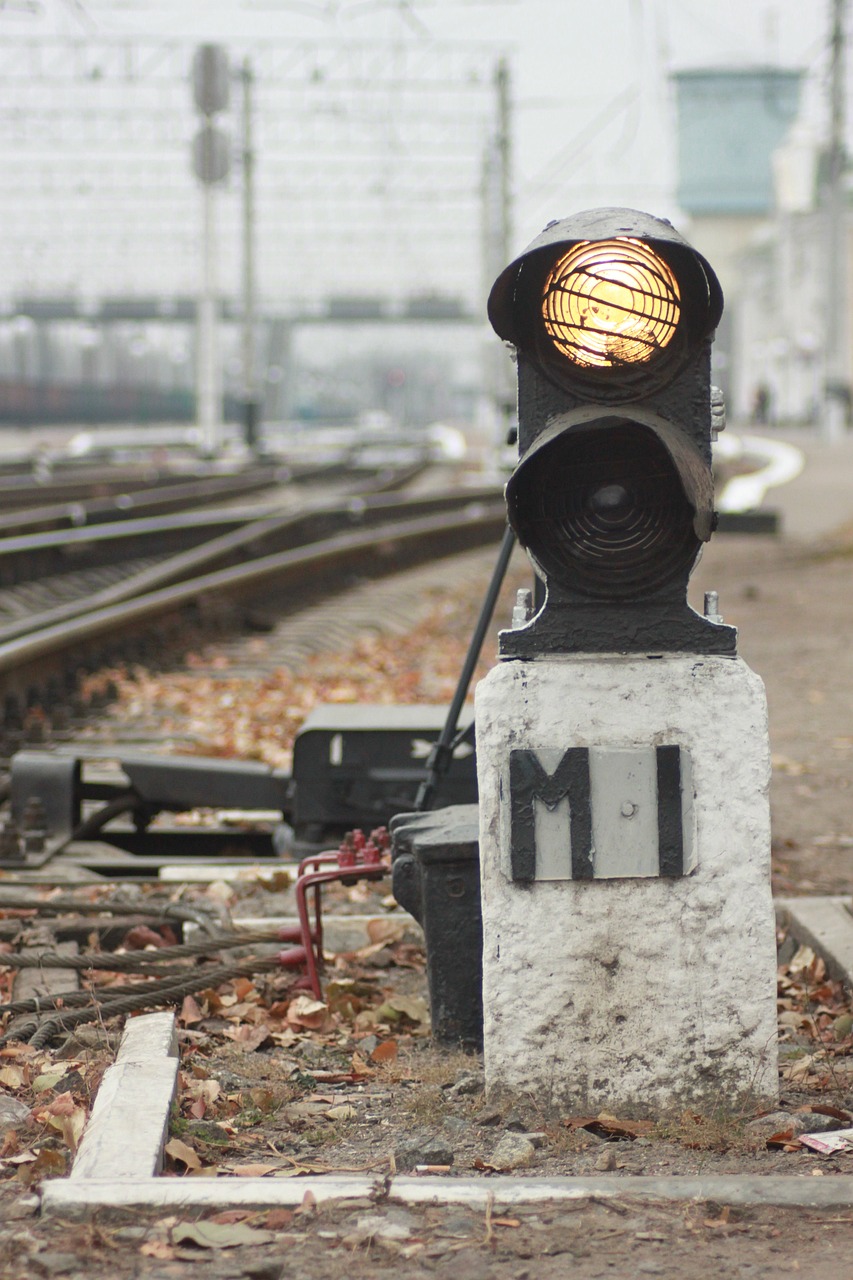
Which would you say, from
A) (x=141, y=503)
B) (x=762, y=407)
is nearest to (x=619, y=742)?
(x=141, y=503)

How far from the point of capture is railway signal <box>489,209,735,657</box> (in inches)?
115

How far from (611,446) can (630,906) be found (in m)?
0.89

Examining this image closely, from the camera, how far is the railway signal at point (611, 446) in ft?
9.58

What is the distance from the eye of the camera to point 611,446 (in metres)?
2.96

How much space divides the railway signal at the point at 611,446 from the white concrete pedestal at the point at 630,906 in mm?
95

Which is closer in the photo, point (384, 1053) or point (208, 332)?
point (384, 1053)

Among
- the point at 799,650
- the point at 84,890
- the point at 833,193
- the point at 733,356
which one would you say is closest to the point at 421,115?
the point at 833,193

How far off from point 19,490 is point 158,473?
8.16 metres

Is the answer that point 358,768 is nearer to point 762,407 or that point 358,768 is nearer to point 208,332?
point 208,332

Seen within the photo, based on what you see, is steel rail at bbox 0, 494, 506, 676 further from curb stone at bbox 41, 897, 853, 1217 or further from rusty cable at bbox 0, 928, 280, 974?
curb stone at bbox 41, 897, 853, 1217

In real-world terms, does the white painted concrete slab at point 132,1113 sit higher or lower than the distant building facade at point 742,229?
lower

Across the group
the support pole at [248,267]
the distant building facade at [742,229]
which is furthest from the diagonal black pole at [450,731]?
the distant building facade at [742,229]

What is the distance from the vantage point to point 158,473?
98.9 ft

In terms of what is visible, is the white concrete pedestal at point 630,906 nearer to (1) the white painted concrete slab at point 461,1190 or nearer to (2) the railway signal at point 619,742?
(2) the railway signal at point 619,742
